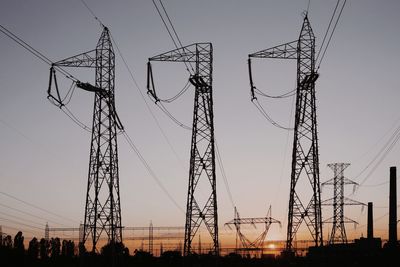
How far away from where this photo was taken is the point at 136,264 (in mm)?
55094

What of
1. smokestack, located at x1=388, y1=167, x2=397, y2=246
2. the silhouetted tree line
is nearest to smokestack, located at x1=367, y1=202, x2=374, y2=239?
smokestack, located at x1=388, y1=167, x2=397, y2=246

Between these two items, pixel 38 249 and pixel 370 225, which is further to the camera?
pixel 38 249

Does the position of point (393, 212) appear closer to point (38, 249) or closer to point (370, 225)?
point (370, 225)

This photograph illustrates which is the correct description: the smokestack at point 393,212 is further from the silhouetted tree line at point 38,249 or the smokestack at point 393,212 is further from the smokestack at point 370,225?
the silhouetted tree line at point 38,249

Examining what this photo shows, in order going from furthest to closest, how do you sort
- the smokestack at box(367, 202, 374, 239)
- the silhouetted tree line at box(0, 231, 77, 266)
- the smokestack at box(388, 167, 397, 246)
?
the silhouetted tree line at box(0, 231, 77, 266) < the smokestack at box(367, 202, 374, 239) < the smokestack at box(388, 167, 397, 246)

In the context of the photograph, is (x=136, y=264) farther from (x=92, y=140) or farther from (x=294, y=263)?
(x=92, y=140)

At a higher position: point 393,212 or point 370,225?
point 393,212

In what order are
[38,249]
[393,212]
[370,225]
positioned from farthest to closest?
[38,249]
[370,225]
[393,212]

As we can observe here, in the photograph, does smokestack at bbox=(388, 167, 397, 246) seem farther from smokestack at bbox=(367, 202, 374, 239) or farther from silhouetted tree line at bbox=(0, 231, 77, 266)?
silhouetted tree line at bbox=(0, 231, 77, 266)

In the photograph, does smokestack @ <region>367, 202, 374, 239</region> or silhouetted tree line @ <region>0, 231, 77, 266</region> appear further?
silhouetted tree line @ <region>0, 231, 77, 266</region>

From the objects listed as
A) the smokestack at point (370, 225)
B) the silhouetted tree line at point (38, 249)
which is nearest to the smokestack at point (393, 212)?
the smokestack at point (370, 225)

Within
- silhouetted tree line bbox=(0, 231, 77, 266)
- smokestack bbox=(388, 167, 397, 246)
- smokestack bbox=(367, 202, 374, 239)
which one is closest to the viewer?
smokestack bbox=(388, 167, 397, 246)

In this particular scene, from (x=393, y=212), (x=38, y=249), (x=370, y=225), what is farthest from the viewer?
(x=38, y=249)

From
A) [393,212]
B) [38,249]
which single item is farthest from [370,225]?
[38,249]
